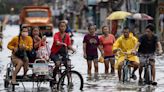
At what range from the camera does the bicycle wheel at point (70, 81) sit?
15.1 metres

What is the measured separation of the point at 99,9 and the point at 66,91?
66.9m

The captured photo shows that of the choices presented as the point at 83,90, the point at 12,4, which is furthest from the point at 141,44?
the point at 12,4

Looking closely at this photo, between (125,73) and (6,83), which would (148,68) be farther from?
(6,83)

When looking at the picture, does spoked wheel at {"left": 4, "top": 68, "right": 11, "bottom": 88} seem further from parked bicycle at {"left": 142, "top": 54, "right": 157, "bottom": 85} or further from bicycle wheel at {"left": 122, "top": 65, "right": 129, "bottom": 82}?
parked bicycle at {"left": 142, "top": 54, "right": 157, "bottom": 85}

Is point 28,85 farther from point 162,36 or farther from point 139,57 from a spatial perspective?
point 162,36

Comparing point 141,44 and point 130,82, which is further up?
point 141,44

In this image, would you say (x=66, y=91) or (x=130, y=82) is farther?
(x=130, y=82)

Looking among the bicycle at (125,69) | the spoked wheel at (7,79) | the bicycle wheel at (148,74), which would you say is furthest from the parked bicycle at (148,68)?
the spoked wheel at (7,79)

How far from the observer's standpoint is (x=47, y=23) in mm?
53594

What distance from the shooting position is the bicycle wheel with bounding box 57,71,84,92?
15070 mm

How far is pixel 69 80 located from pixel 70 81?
0.12 ft

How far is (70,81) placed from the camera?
15305mm

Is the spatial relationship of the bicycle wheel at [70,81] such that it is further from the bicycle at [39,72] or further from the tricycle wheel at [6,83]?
the tricycle wheel at [6,83]

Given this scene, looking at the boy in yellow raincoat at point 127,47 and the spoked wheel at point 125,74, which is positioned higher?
the boy in yellow raincoat at point 127,47
